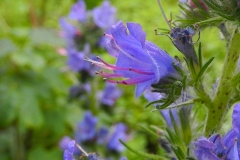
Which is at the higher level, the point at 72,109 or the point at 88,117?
the point at 88,117

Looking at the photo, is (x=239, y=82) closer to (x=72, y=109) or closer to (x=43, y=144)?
(x=72, y=109)

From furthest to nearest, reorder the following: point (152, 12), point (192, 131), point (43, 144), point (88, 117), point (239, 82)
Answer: point (152, 12) < point (43, 144) < point (88, 117) < point (192, 131) < point (239, 82)

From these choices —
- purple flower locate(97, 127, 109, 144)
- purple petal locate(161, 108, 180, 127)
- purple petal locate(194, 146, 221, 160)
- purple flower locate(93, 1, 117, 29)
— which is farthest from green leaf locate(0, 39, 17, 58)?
purple petal locate(194, 146, 221, 160)

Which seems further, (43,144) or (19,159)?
(43,144)

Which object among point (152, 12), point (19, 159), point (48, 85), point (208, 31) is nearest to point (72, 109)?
point (48, 85)

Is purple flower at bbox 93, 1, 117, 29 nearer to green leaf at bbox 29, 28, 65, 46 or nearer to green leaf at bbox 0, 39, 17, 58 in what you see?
green leaf at bbox 29, 28, 65, 46
